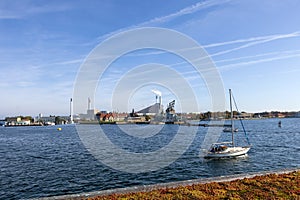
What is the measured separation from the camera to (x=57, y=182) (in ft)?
72.9

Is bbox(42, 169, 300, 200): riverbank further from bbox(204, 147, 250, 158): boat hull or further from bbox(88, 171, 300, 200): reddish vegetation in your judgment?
bbox(204, 147, 250, 158): boat hull

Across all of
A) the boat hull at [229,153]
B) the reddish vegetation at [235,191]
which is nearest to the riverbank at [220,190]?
the reddish vegetation at [235,191]

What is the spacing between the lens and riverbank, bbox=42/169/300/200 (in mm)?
9695

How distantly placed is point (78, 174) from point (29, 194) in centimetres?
602

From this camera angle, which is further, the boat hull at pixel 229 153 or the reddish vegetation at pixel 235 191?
the boat hull at pixel 229 153

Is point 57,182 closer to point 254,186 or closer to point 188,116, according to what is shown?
point 254,186

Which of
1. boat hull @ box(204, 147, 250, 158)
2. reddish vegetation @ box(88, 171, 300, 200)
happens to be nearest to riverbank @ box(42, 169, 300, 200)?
reddish vegetation @ box(88, 171, 300, 200)

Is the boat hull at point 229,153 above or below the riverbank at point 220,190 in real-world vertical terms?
below

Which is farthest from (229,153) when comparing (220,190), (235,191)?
(220,190)

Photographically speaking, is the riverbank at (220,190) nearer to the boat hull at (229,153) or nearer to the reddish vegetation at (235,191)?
the reddish vegetation at (235,191)

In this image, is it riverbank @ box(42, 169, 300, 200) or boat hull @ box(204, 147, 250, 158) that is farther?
boat hull @ box(204, 147, 250, 158)

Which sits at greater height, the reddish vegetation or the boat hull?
the reddish vegetation

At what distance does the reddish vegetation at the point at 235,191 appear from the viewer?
9.62 meters

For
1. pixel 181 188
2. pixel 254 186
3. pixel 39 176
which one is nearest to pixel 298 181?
pixel 254 186
